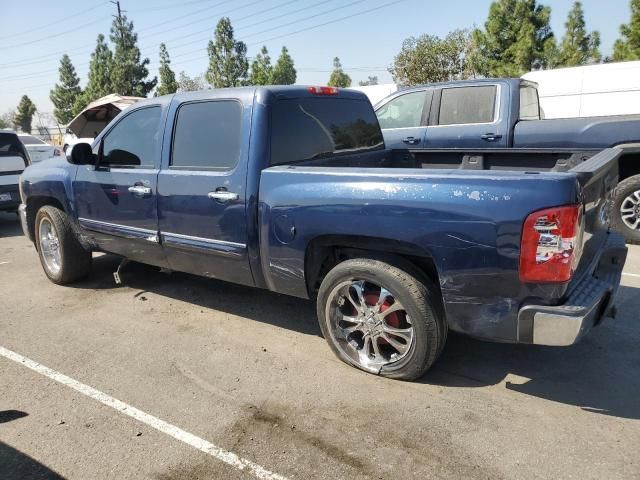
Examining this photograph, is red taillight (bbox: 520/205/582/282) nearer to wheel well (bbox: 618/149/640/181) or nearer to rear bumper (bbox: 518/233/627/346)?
rear bumper (bbox: 518/233/627/346)

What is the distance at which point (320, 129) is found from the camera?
386 centimetres

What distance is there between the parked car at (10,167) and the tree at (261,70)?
38.5 meters

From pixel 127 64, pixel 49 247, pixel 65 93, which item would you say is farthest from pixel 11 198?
pixel 65 93

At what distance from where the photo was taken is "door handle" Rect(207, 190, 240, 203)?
11.4ft

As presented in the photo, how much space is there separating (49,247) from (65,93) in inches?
2111

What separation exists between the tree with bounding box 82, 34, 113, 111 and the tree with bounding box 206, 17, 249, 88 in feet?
30.0

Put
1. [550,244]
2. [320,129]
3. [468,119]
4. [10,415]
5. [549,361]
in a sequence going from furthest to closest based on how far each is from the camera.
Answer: [468,119], [320,129], [549,361], [10,415], [550,244]

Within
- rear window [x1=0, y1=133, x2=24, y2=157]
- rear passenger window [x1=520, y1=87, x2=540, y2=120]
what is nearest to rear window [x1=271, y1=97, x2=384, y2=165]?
rear passenger window [x1=520, y1=87, x2=540, y2=120]

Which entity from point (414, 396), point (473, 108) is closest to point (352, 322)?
point (414, 396)

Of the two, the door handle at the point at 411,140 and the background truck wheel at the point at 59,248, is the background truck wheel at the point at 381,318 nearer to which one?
the background truck wheel at the point at 59,248

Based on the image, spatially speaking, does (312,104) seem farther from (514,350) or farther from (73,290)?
(73,290)

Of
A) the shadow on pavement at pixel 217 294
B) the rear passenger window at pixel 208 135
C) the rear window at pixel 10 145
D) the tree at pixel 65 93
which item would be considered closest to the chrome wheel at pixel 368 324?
the shadow on pavement at pixel 217 294

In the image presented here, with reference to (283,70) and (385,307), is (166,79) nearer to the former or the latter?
(283,70)

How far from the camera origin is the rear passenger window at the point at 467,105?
6.64m
